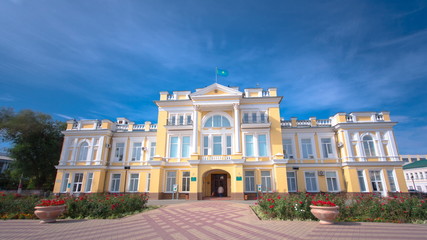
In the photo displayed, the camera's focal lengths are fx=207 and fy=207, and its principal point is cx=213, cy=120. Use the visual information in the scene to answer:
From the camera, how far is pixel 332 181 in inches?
952

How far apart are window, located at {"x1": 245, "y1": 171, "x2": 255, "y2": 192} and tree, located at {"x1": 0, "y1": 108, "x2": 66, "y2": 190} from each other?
26712mm

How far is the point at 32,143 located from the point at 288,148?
34.1 meters

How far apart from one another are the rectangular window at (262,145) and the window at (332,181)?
8.09m

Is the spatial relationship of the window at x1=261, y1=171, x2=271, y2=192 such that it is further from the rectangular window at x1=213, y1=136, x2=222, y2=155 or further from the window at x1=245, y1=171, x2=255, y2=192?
the rectangular window at x1=213, y1=136, x2=222, y2=155

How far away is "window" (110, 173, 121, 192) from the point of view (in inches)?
1027

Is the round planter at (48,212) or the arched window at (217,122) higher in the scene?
the arched window at (217,122)

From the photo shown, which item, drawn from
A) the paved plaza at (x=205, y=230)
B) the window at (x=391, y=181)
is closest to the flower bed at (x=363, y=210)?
the paved plaza at (x=205, y=230)

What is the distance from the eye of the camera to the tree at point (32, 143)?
27.6m

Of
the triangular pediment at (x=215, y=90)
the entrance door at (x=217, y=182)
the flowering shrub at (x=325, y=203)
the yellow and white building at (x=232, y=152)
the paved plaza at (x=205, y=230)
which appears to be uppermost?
the triangular pediment at (x=215, y=90)

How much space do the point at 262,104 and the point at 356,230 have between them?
17.8m

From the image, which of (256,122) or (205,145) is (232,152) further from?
(256,122)

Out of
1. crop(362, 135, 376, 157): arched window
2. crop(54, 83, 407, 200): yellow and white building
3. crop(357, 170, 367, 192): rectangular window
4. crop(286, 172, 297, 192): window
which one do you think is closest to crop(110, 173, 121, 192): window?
crop(54, 83, 407, 200): yellow and white building

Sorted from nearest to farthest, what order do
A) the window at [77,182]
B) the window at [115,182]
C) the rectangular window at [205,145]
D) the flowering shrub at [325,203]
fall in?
the flowering shrub at [325,203], the rectangular window at [205,145], the window at [77,182], the window at [115,182]

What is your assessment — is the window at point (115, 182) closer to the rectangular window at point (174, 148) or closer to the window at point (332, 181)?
the rectangular window at point (174, 148)
